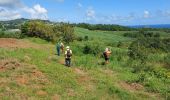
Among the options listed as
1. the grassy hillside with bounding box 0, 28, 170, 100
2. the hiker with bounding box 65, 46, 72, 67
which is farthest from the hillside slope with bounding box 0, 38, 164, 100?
the hiker with bounding box 65, 46, 72, 67

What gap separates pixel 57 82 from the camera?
76.2ft

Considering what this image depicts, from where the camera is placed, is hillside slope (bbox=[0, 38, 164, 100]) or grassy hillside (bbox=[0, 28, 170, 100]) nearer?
hillside slope (bbox=[0, 38, 164, 100])

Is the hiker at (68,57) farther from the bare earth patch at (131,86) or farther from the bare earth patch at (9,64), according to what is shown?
the bare earth patch at (131,86)

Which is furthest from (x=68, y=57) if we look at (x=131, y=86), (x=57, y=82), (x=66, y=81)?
(x=131, y=86)

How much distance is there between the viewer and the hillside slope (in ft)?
69.4

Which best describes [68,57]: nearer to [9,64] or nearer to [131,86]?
[9,64]

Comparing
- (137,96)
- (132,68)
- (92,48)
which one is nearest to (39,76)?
(137,96)

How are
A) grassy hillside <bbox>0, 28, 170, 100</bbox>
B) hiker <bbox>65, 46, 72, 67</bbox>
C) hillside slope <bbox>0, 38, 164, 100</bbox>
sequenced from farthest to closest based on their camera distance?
hiker <bbox>65, 46, 72, 67</bbox> < grassy hillside <bbox>0, 28, 170, 100</bbox> < hillside slope <bbox>0, 38, 164, 100</bbox>

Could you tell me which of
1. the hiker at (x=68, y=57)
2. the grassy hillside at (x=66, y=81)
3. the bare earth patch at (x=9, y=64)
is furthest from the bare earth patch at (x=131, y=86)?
the bare earth patch at (x=9, y=64)

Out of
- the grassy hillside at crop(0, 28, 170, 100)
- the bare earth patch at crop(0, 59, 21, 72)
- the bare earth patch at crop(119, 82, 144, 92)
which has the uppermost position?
the bare earth patch at crop(0, 59, 21, 72)

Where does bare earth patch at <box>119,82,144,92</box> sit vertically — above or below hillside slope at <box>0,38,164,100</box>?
below

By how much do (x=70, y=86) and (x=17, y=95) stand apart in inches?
145

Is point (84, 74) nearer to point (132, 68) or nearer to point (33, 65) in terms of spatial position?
point (33, 65)

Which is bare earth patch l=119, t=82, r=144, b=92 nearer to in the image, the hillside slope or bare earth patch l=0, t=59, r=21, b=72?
the hillside slope
